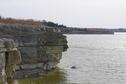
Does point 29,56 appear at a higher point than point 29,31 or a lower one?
lower

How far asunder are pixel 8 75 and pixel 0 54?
0.63 meters

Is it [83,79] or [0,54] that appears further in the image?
[83,79]

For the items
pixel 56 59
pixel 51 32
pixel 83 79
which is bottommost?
pixel 83 79

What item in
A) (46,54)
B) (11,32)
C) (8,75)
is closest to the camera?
(8,75)

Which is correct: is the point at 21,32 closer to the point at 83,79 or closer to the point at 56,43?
the point at 56,43

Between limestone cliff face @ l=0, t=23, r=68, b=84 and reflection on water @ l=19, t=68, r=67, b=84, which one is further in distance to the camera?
limestone cliff face @ l=0, t=23, r=68, b=84

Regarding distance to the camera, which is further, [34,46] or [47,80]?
[34,46]

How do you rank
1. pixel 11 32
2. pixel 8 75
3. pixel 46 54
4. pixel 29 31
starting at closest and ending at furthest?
A: pixel 8 75, pixel 11 32, pixel 29 31, pixel 46 54

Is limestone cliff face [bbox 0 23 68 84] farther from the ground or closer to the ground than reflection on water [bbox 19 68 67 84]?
farther from the ground

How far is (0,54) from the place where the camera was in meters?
5.98

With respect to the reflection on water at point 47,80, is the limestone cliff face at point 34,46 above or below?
above


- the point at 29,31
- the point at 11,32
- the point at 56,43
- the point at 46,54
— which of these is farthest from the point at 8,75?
the point at 56,43

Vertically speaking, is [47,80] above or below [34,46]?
below

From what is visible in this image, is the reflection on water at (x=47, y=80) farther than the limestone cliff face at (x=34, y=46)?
No
